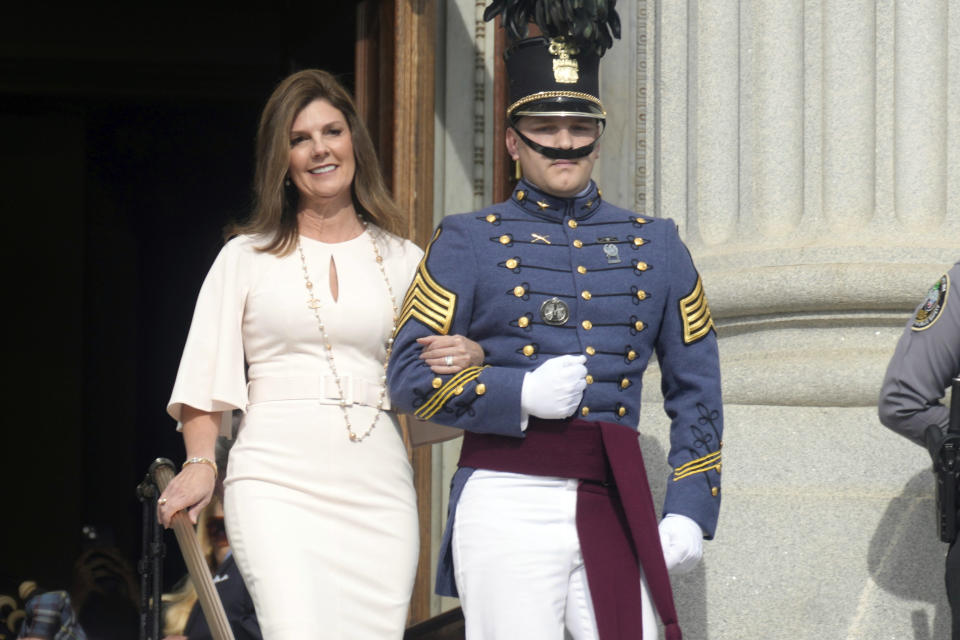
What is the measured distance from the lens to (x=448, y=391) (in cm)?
330

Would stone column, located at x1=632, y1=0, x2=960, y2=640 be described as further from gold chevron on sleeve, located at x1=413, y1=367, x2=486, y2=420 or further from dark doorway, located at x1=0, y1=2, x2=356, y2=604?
dark doorway, located at x1=0, y1=2, x2=356, y2=604

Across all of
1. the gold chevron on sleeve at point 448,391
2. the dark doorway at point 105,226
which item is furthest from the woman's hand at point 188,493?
the dark doorway at point 105,226

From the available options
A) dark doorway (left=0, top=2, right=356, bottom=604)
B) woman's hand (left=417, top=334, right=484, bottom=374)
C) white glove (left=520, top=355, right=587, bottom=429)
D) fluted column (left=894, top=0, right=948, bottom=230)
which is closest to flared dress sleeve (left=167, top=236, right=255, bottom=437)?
woman's hand (left=417, top=334, right=484, bottom=374)

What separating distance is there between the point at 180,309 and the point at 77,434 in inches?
41.4

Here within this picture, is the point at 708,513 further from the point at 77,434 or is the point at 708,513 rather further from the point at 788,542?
the point at 77,434

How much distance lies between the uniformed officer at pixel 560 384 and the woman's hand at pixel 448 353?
0.9 inches

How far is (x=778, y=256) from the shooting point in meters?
4.91

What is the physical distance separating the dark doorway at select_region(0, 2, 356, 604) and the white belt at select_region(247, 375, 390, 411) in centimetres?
513

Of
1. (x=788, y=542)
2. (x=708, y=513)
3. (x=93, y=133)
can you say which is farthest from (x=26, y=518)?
(x=708, y=513)

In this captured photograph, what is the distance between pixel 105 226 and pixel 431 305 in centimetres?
684

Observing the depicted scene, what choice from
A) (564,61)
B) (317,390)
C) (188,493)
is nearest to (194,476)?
(188,493)

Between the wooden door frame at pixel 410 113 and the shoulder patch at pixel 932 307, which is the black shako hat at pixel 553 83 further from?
the wooden door frame at pixel 410 113

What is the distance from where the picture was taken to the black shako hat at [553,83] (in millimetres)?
3520

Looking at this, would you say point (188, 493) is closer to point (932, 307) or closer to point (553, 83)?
point (553, 83)
